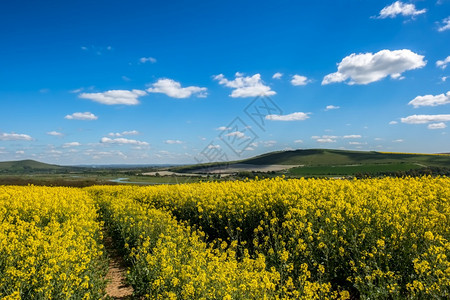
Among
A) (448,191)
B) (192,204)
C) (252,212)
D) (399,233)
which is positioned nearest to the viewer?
(399,233)

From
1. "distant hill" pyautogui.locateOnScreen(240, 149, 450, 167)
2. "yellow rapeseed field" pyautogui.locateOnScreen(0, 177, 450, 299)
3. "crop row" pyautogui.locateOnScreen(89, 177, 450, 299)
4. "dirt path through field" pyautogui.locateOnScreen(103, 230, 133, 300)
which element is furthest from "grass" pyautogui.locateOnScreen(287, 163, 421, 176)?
"yellow rapeseed field" pyautogui.locateOnScreen(0, 177, 450, 299)

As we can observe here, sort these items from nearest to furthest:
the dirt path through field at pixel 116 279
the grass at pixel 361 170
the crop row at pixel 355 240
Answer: the crop row at pixel 355 240, the dirt path through field at pixel 116 279, the grass at pixel 361 170

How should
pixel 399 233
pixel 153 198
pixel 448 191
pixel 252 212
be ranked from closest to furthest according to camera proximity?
pixel 399 233
pixel 448 191
pixel 252 212
pixel 153 198

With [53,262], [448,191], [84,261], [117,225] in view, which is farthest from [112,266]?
[448,191]

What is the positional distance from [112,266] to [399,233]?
875 cm

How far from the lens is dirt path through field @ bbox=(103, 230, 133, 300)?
23.9 ft

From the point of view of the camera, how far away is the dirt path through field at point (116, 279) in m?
7.28

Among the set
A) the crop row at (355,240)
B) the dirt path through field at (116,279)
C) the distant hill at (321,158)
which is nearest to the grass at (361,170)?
the distant hill at (321,158)

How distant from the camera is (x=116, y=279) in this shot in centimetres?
830

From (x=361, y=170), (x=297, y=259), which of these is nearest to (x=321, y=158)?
(x=361, y=170)

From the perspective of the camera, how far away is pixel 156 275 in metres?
5.72

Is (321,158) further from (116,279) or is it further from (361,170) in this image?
(116,279)

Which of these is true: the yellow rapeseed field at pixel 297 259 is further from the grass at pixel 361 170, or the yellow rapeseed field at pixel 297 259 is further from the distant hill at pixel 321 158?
the distant hill at pixel 321 158

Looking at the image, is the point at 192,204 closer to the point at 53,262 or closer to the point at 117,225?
the point at 117,225
